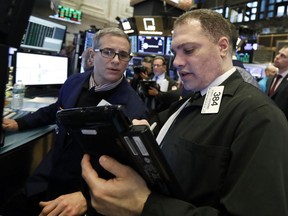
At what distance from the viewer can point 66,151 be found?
4.30 feet

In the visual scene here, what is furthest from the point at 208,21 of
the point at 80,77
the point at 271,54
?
the point at 271,54

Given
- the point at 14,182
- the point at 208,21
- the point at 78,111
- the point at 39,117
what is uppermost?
the point at 208,21

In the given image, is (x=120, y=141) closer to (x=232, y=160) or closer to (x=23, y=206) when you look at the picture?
(x=232, y=160)

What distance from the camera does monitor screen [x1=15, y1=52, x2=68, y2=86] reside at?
2.55 m

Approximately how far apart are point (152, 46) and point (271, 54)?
353 cm

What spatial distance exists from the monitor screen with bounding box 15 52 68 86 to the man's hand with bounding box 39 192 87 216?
6.23 ft

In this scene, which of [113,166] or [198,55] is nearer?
[113,166]

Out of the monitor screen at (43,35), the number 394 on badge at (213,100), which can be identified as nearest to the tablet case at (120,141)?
the number 394 on badge at (213,100)

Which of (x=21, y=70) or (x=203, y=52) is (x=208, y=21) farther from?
(x=21, y=70)

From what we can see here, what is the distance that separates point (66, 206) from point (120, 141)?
52cm

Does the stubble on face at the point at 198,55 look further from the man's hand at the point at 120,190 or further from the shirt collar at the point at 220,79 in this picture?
the man's hand at the point at 120,190

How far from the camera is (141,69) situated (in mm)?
3391

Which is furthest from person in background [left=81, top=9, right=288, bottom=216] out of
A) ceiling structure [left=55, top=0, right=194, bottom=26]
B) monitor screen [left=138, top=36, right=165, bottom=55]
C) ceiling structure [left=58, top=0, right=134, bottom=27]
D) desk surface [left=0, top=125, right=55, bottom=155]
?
ceiling structure [left=58, top=0, right=134, bottom=27]

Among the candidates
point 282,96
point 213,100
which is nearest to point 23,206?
point 213,100
